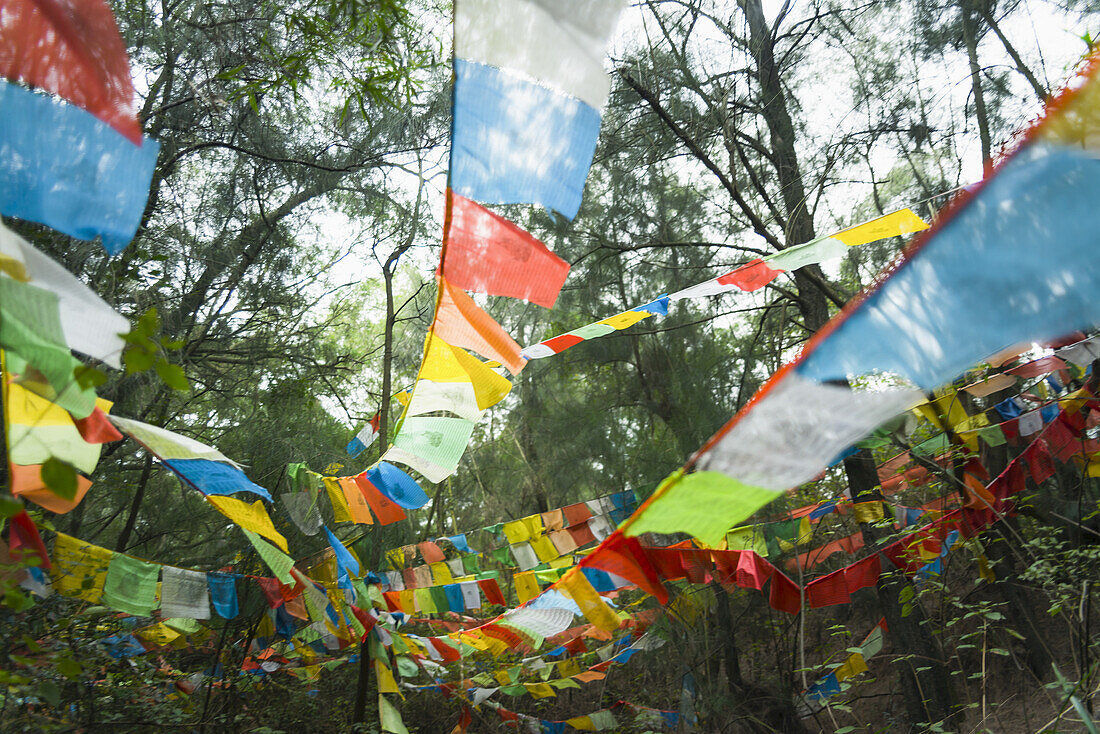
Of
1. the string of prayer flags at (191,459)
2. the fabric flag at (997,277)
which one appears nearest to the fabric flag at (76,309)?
the string of prayer flags at (191,459)

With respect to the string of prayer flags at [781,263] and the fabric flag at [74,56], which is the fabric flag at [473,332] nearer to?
the string of prayer flags at [781,263]

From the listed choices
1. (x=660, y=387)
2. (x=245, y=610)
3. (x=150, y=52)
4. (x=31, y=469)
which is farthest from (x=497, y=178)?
(x=660, y=387)

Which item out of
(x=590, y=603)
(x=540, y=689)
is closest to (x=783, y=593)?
(x=590, y=603)

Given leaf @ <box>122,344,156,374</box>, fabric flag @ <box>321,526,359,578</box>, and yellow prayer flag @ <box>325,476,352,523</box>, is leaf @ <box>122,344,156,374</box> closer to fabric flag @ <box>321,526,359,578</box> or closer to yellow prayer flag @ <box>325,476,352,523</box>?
fabric flag @ <box>321,526,359,578</box>

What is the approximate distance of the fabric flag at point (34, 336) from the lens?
1.51 meters

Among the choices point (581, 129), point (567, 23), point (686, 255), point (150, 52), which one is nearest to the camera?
point (567, 23)

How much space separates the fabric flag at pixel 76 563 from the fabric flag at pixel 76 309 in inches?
83.4

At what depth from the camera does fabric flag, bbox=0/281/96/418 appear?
1.51 metres

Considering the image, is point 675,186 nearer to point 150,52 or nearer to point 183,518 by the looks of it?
point 150,52

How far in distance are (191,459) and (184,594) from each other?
1.80m

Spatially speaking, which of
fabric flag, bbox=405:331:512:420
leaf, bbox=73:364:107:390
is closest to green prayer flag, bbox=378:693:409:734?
fabric flag, bbox=405:331:512:420

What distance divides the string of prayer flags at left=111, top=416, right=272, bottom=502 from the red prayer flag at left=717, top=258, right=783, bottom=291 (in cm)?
235

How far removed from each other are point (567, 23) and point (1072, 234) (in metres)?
1.59

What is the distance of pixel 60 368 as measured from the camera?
1598 mm
